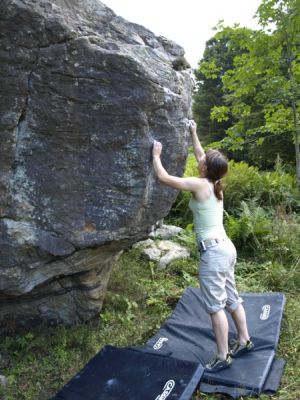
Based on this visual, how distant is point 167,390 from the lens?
3420 mm

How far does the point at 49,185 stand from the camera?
363 cm

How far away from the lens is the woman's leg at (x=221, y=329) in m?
3.85

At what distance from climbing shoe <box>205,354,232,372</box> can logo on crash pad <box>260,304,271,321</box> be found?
1.05 meters

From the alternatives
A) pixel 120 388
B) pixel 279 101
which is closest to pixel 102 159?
pixel 120 388

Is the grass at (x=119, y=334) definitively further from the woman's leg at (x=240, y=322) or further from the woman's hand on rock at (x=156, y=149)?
the woman's hand on rock at (x=156, y=149)

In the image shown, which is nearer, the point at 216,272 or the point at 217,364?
the point at 216,272

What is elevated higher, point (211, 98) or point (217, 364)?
point (211, 98)

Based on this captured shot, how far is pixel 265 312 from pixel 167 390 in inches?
76.7

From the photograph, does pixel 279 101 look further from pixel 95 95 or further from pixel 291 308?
pixel 95 95

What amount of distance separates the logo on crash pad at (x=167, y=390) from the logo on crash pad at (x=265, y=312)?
173 centimetres

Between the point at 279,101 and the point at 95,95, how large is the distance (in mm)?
5347

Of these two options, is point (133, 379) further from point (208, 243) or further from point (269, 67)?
point (269, 67)

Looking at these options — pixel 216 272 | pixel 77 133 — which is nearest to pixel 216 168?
pixel 216 272

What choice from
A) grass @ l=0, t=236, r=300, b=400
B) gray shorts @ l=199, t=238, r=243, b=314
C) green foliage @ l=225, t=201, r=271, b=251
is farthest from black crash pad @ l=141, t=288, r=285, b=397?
green foliage @ l=225, t=201, r=271, b=251
